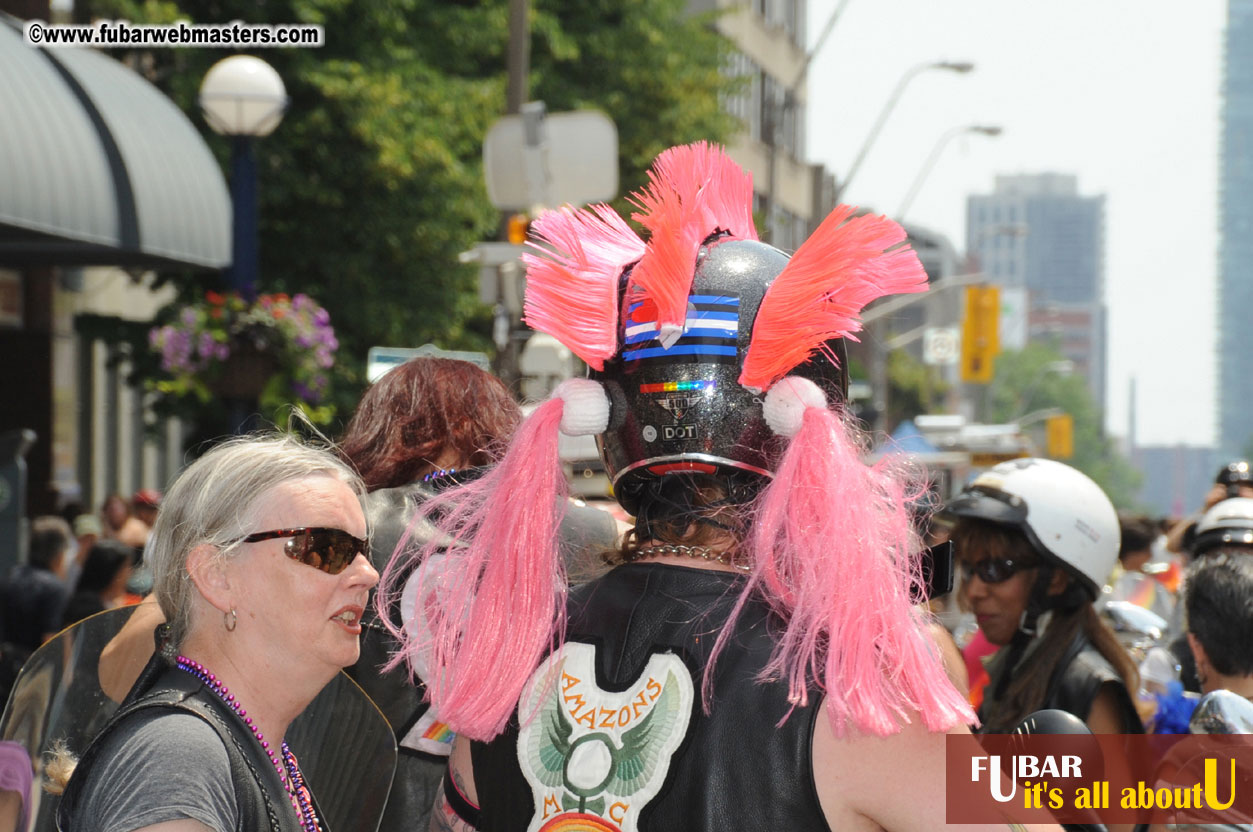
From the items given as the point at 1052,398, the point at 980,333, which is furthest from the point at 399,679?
the point at 1052,398

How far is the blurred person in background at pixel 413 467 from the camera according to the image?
138 inches

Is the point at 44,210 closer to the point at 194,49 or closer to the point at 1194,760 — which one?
the point at 194,49

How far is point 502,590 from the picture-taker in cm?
249

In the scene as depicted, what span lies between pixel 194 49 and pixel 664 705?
562 inches

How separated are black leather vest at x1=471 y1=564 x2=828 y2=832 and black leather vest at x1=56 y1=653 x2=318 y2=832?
326 millimetres

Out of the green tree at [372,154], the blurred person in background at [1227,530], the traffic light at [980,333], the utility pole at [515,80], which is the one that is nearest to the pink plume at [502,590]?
the blurred person in background at [1227,530]

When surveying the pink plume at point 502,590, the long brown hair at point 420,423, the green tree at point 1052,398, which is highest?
the long brown hair at point 420,423

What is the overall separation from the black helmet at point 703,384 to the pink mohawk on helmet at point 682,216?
0.03 meters

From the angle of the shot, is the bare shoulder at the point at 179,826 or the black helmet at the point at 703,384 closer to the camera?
the bare shoulder at the point at 179,826

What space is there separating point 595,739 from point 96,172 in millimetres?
9242

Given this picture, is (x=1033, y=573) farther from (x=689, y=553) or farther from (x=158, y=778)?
(x=158, y=778)

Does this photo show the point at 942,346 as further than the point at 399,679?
Yes

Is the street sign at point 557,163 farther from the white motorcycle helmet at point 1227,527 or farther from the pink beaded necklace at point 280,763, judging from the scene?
the pink beaded necklace at point 280,763

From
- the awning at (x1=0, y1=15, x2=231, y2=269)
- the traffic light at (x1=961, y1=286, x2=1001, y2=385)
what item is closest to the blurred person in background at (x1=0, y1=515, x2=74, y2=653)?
the awning at (x1=0, y1=15, x2=231, y2=269)
